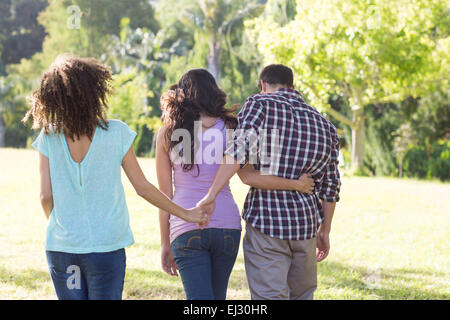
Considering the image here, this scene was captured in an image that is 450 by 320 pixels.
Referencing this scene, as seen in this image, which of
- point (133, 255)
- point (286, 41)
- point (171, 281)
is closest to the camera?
point (171, 281)

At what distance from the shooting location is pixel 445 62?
1872 cm

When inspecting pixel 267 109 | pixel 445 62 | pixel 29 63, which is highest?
pixel 29 63

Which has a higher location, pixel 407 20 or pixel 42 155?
pixel 407 20

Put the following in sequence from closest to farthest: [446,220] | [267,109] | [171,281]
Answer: [267,109], [171,281], [446,220]

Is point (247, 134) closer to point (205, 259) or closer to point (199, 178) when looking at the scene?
point (199, 178)

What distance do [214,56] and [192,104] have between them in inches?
1109

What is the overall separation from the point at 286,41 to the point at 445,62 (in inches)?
208

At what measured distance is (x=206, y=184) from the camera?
288cm

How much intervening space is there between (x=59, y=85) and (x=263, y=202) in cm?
117

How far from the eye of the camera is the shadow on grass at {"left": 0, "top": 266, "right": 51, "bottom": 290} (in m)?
5.47

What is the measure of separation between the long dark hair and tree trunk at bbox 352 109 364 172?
60.5 ft

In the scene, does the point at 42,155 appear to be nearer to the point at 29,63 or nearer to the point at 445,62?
the point at 445,62
